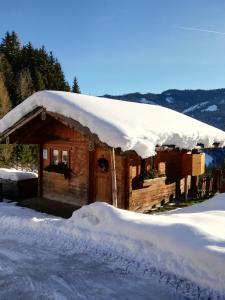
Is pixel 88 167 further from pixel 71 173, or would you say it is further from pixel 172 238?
pixel 172 238

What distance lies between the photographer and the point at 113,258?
7633 mm

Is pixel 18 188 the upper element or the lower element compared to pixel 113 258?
upper

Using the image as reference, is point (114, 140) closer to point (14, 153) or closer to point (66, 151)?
point (66, 151)

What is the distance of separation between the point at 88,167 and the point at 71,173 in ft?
3.60

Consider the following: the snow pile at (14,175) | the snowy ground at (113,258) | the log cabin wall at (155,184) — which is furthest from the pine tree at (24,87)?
the snowy ground at (113,258)

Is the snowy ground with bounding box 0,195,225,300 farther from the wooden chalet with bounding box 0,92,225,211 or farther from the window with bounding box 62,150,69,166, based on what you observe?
the window with bounding box 62,150,69,166

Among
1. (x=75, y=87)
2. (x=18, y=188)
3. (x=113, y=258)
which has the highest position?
(x=75, y=87)

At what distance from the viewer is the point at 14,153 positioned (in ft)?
104

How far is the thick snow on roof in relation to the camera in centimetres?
987

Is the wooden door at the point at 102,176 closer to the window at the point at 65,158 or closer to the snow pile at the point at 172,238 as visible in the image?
the window at the point at 65,158

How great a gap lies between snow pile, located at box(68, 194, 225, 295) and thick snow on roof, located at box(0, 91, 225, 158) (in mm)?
1923

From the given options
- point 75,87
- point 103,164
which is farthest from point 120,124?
point 75,87

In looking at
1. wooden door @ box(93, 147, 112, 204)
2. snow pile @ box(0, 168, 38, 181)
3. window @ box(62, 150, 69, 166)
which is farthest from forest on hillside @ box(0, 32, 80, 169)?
wooden door @ box(93, 147, 112, 204)

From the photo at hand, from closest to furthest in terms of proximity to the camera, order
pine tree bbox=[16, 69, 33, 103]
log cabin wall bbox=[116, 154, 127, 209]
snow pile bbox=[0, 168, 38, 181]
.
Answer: log cabin wall bbox=[116, 154, 127, 209] → snow pile bbox=[0, 168, 38, 181] → pine tree bbox=[16, 69, 33, 103]
